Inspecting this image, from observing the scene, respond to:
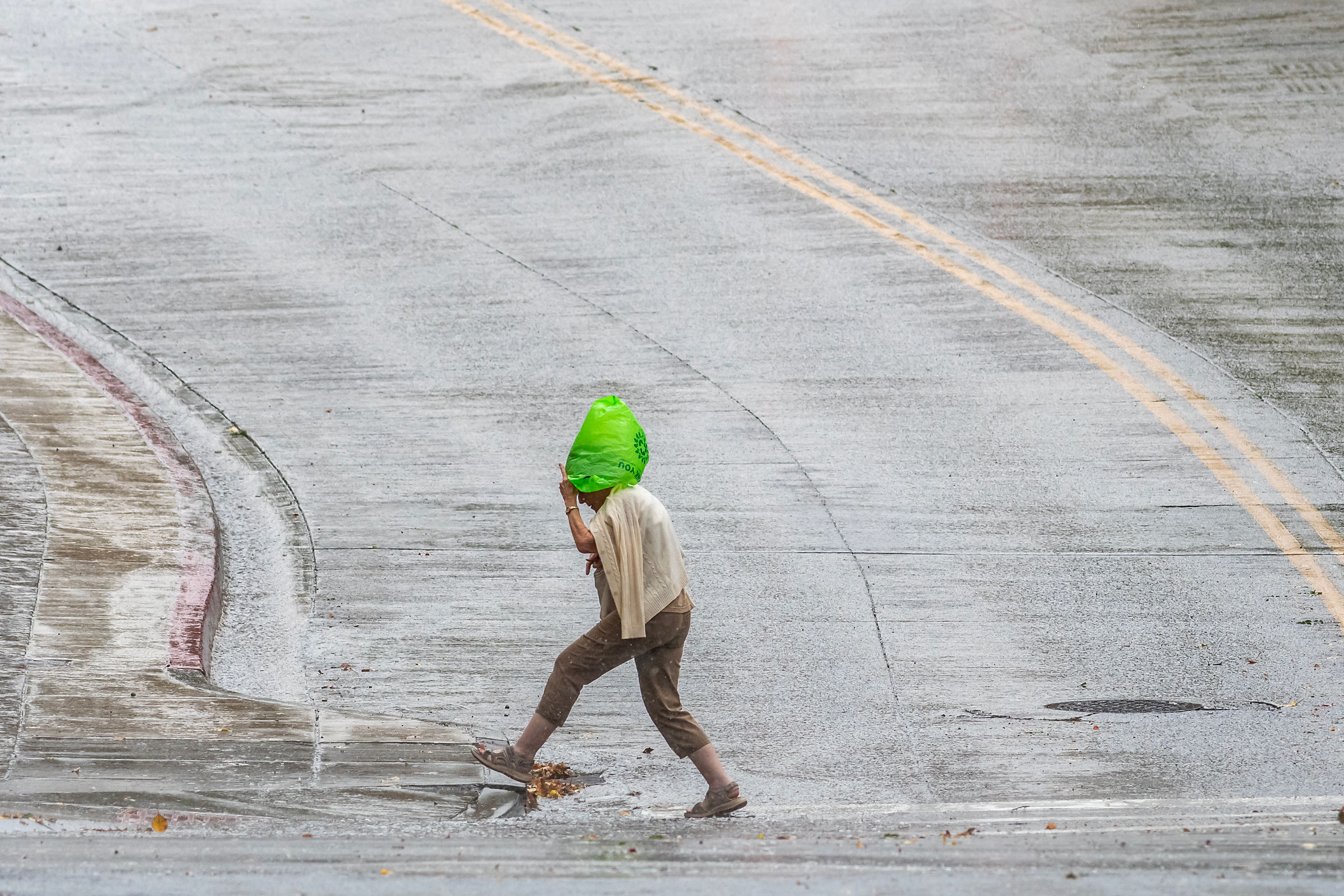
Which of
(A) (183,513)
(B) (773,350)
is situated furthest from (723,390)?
(A) (183,513)

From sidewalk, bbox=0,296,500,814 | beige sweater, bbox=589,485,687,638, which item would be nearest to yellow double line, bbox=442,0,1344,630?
beige sweater, bbox=589,485,687,638

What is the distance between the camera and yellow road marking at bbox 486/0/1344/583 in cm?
971

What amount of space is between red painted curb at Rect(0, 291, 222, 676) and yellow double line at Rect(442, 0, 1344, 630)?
570 centimetres

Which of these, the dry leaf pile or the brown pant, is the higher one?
the brown pant

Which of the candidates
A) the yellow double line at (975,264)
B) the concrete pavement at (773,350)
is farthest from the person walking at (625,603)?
the yellow double line at (975,264)

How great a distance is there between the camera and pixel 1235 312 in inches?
480

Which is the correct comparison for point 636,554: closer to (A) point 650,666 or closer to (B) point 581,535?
(B) point 581,535

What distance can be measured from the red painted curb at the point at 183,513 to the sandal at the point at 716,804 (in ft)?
8.54

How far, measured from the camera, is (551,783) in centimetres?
664

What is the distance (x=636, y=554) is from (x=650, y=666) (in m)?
0.50

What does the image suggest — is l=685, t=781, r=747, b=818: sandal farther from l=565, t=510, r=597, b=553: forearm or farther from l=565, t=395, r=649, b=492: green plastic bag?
l=565, t=395, r=649, b=492: green plastic bag

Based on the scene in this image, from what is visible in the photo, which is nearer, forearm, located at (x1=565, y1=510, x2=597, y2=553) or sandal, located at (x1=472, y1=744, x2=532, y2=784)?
forearm, located at (x1=565, y1=510, x2=597, y2=553)

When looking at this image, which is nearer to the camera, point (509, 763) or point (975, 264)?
point (509, 763)

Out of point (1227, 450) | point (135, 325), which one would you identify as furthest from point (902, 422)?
point (135, 325)
